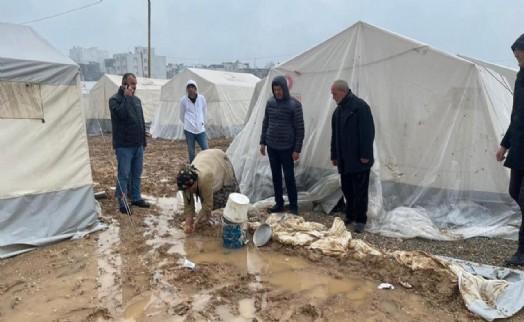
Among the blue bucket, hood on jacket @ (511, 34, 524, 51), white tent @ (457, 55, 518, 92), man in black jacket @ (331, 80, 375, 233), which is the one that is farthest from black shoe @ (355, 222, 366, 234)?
white tent @ (457, 55, 518, 92)

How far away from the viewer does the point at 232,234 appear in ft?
12.7

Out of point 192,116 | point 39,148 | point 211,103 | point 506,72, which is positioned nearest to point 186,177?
point 39,148

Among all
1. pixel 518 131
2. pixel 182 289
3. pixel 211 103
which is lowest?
pixel 182 289

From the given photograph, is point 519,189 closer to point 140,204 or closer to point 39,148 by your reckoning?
point 140,204

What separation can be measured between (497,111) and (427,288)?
244cm

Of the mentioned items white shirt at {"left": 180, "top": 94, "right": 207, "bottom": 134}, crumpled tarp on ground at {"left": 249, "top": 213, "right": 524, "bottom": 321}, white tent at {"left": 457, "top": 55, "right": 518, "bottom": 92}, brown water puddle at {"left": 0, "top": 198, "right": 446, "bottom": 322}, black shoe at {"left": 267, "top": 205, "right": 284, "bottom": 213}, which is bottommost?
brown water puddle at {"left": 0, "top": 198, "right": 446, "bottom": 322}

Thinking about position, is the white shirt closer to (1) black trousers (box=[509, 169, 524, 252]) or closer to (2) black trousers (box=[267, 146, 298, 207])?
(2) black trousers (box=[267, 146, 298, 207])

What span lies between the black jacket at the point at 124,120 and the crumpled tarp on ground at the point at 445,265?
5.65 ft

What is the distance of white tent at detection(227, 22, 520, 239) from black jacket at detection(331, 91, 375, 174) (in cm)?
46

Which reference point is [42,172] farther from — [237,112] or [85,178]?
[237,112]

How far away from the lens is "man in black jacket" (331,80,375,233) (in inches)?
162

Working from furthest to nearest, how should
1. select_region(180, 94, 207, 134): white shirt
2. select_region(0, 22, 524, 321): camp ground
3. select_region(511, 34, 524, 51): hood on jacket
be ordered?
1. select_region(180, 94, 207, 134): white shirt
2. select_region(511, 34, 524, 51): hood on jacket
3. select_region(0, 22, 524, 321): camp ground

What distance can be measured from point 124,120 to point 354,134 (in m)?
2.55

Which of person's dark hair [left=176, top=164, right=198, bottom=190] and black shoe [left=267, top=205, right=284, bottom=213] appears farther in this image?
black shoe [left=267, top=205, right=284, bottom=213]
